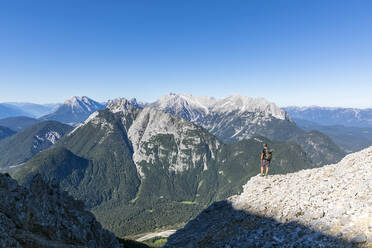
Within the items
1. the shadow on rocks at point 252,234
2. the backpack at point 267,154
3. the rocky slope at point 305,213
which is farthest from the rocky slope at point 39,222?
the backpack at point 267,154

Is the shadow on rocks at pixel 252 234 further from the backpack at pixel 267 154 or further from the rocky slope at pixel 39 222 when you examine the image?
the rocky slope at pixel 39 222

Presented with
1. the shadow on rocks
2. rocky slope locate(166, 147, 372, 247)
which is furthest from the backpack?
the shadow on rocks

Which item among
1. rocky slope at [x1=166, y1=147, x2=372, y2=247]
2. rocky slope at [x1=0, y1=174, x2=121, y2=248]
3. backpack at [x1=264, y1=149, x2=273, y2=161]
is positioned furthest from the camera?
backpack at [x1=264, y1=149, x2=273, y2=161]

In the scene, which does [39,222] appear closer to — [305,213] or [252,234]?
[252,234]

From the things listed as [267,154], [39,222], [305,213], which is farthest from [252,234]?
[39,222]

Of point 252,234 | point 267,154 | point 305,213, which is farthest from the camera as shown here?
point 267,154

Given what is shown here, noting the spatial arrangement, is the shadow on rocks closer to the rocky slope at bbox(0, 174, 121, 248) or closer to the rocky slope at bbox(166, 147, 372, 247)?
the rocky slope at bbox(166, 147, 372, 247)
